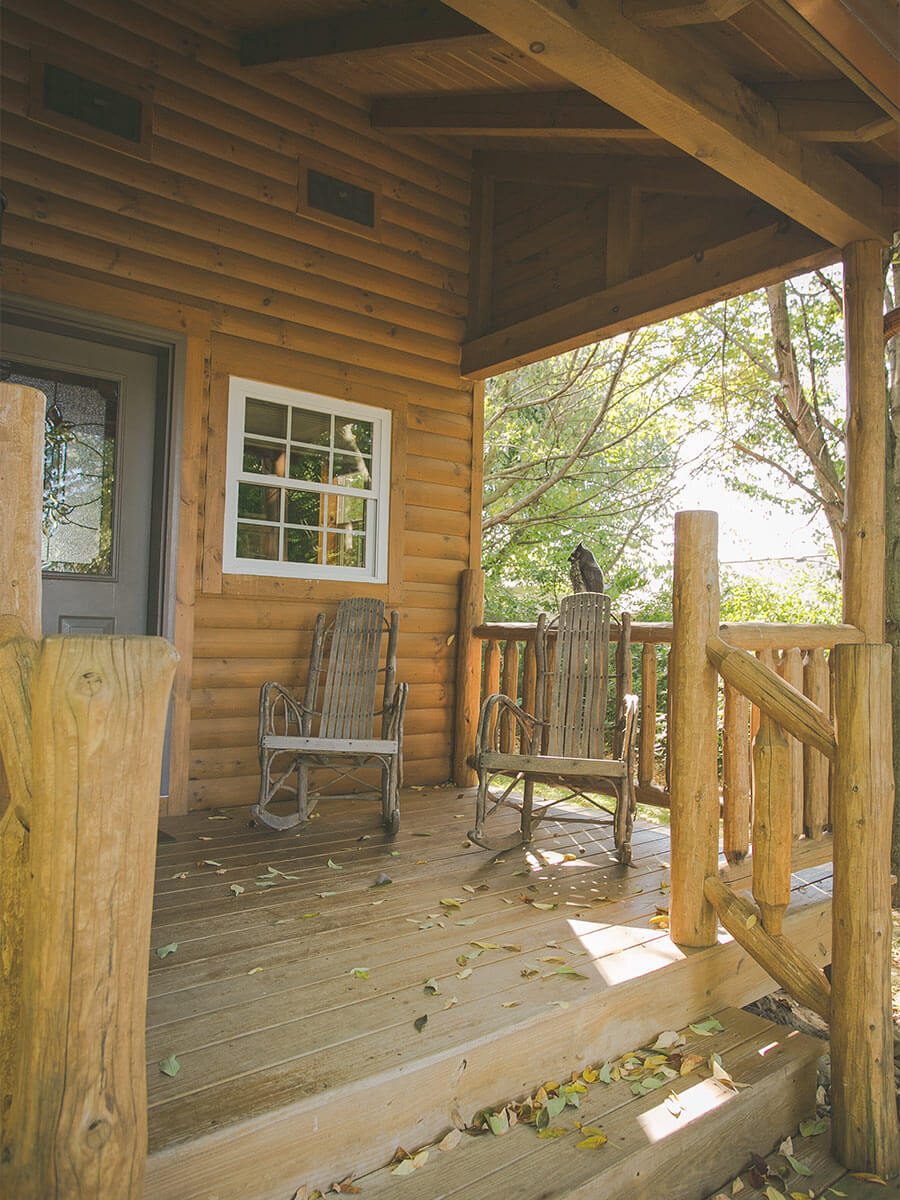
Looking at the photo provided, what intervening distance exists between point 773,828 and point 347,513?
111 inches

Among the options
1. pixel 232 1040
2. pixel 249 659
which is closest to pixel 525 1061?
pixel 232 1040

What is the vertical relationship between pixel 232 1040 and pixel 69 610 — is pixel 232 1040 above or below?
below

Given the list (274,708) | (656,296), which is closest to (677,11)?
(656,296)

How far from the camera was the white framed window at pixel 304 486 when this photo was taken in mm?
3922

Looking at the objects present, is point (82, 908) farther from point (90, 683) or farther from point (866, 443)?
point (866, 443)

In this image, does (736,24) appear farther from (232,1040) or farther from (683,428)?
(683,428)

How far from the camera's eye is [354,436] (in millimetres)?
4383

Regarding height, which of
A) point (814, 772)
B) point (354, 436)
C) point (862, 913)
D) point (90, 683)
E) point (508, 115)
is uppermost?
point (508, 115)

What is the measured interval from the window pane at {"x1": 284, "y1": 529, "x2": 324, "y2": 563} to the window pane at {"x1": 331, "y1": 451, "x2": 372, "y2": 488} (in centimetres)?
31

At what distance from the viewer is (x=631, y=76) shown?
7.75ft

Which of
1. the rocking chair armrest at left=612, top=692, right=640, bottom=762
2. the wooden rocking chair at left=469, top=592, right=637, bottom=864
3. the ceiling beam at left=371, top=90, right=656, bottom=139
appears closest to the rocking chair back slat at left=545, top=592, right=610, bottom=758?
the wooden rocking chair at left=469, top=592, right=637, bottom=864

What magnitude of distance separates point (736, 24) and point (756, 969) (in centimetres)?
287

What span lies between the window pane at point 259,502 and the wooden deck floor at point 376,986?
59.8 inches

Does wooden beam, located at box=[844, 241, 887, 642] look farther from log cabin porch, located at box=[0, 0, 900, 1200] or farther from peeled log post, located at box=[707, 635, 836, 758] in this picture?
peeled log post, located at box=[707, 635, 836, 758]
